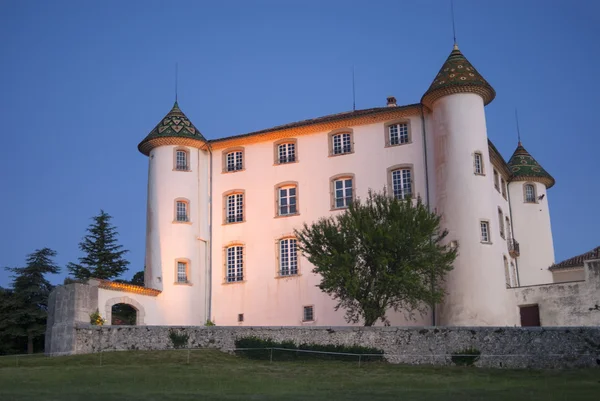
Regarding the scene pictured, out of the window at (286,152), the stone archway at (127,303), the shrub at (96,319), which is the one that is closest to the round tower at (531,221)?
the window at (286,152)

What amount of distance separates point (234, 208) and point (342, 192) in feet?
21.5

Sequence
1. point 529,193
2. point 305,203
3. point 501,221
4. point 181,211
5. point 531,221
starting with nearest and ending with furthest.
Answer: point 305,203 → point 501,221 → point 181,211 → point 531,221 → point 529,193

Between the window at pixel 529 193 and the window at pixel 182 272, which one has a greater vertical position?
the window at pixel 529 193

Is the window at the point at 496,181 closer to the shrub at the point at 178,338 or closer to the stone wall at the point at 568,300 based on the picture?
the stone wall at the point at 568,300

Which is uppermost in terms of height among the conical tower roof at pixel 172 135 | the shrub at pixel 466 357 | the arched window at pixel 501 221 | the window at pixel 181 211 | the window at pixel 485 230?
the conical tower roof at pixel 172 135

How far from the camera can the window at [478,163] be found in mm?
39650

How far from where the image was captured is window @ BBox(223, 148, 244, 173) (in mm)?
45781

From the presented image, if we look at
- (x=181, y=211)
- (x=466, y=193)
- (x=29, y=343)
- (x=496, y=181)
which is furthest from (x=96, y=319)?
(x=496, y=181)

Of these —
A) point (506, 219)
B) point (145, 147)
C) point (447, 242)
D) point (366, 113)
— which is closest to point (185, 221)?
point (145, 147)

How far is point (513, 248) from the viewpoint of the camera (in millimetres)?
45812

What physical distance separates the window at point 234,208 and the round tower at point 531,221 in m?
16.3

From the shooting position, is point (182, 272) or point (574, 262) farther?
point (574, 262)

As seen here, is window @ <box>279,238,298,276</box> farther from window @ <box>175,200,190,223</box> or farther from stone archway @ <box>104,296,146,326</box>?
stone archway @ <box>104,296,146,326</box>

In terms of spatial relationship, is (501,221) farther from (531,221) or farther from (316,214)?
(316,214)
